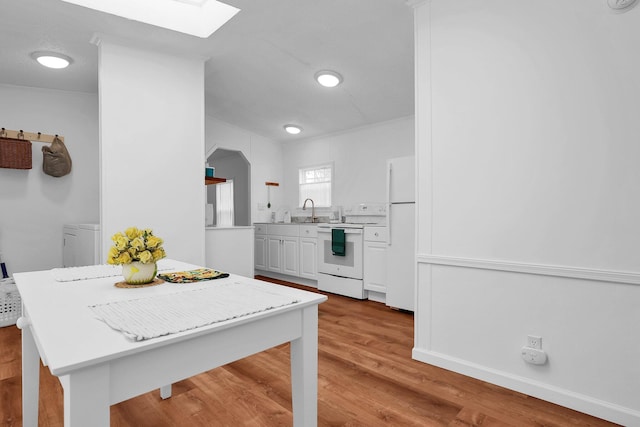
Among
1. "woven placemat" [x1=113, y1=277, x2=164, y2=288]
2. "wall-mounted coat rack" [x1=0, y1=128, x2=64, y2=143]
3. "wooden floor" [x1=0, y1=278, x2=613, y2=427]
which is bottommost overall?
"wooden floor" [x1=0, y1=278, x2=613, y2=427]

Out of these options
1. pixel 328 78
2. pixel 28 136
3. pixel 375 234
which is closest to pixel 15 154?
pixel 28 136

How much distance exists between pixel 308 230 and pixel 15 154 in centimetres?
339

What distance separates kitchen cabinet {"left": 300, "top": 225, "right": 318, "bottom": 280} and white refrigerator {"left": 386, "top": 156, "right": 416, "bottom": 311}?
4.29ft

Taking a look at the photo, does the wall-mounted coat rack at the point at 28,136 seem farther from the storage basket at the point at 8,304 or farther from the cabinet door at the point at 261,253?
the cabinet door at the point at 261,253

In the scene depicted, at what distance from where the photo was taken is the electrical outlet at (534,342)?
6.60 ft

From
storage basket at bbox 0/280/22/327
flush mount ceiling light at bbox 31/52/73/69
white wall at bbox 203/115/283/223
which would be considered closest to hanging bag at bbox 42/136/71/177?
flush mount ceiling light at bbox 31/52/73/69

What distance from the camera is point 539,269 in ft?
6.56

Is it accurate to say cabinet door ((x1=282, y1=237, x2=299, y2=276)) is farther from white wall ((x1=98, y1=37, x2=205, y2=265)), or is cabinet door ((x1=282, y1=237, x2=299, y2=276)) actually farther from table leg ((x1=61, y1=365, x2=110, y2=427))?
table leg ((x1=61, y1=365, x2=110, y2=427))

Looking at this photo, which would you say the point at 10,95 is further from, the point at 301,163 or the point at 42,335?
the point at 42,335

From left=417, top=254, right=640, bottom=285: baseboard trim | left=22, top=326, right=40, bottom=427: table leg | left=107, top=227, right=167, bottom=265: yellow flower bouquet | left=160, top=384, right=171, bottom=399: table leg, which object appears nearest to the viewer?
left=107, top=227, right=167, bottom=265: yellow flower bouquet

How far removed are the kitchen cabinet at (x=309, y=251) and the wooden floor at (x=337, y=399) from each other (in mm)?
2214

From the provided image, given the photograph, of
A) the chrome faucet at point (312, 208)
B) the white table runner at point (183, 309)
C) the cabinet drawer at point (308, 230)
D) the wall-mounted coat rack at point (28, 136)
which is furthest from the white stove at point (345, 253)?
the wall-mounted coat rack at point (28, 136)

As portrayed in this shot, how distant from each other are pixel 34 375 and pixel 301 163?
472 centimetres

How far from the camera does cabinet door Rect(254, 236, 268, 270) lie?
18.5 ft
